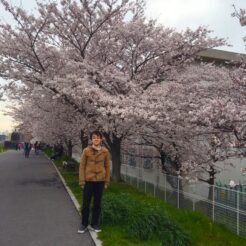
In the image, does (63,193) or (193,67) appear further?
(193,67)

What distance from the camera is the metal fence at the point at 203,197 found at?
29.8 feet

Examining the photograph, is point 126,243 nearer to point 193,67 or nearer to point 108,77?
point 108,77

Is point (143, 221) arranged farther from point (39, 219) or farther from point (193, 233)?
point (39, 219)

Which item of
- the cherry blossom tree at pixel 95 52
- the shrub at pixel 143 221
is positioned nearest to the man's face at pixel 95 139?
the shrub at pixel 143 221

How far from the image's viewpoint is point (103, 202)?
9.06m

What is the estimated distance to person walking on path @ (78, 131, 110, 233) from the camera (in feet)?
26.1

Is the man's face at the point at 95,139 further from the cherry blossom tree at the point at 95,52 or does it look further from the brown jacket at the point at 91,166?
the cherry blossom tree at the point at 95,52

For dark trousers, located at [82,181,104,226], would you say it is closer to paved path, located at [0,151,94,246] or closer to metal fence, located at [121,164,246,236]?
paved path, located at [0,151,94,246]

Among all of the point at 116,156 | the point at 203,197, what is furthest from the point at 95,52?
the point at 203,197

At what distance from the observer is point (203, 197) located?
35.7 feet

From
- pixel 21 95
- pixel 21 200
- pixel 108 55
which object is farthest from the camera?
pixel 21 95

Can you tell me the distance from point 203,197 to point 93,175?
4.06m

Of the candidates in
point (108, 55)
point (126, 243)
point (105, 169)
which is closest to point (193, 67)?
point (108, 55)

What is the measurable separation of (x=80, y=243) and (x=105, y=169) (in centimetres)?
153
